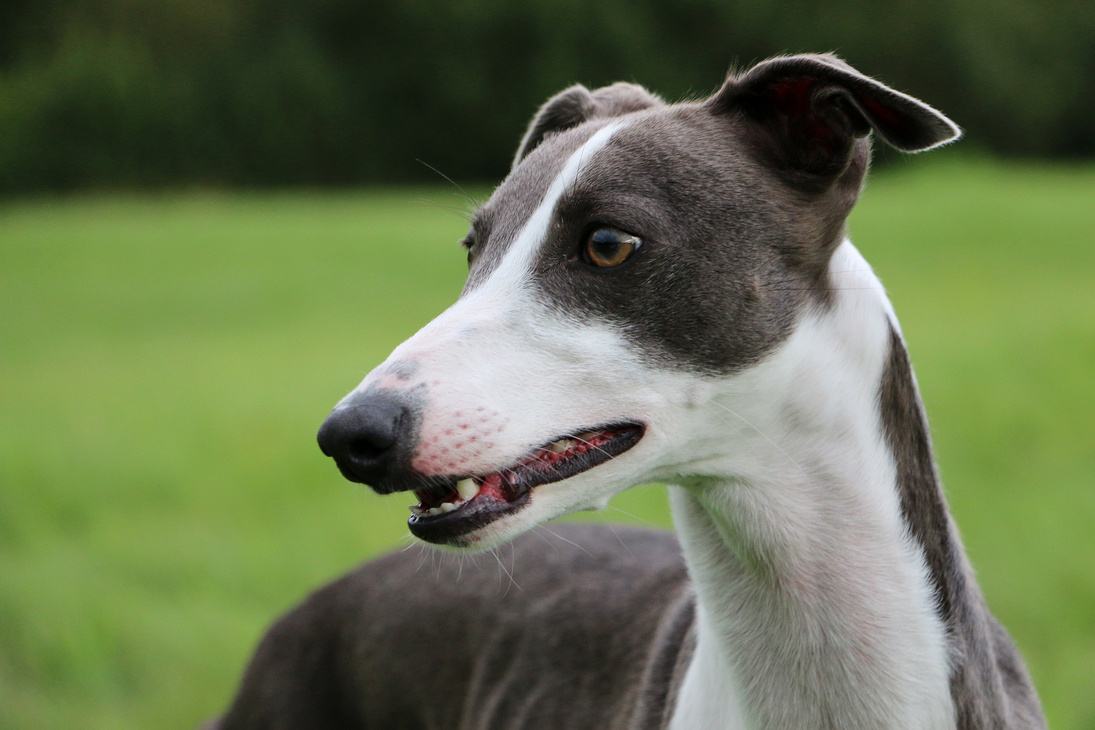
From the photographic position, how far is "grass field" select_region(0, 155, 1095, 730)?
210 inches

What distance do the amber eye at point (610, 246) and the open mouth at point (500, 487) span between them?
0.37 m

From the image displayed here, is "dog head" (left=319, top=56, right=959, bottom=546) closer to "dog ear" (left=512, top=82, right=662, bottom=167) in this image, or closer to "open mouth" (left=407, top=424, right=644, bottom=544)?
"open mouth" (left=407, top=424, right=644, bottom=544)

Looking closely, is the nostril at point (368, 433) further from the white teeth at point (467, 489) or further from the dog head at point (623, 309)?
the white teeth at point (467, 489)

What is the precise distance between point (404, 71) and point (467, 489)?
41.0 metres

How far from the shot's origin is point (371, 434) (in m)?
2.10

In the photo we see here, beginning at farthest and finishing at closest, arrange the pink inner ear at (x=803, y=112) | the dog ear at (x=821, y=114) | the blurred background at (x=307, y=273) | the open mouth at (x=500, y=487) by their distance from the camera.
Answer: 1. the blurred background at (x=307, y=273)
2. the pink inner ear at (x=803, y=112)
3. the dog ear at (x=821, y=114)
4. the open mouth at (x=500, y=487)

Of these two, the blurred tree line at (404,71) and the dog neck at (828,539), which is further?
the blurred tree line at (404,71)

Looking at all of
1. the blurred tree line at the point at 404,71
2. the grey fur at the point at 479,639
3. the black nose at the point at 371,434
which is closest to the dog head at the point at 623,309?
the black nose at the point at 371,434

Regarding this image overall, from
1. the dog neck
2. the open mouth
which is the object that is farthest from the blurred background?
the open mouth

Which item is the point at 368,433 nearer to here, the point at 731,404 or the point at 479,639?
the point at 731,404

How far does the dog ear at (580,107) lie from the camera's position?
10.4 ft

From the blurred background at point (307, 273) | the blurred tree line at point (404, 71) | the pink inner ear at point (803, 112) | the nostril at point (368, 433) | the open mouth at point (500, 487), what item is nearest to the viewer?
the nostril at point (368, 433)

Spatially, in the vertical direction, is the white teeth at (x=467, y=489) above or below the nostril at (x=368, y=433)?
below

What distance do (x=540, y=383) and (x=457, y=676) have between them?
157 cm
